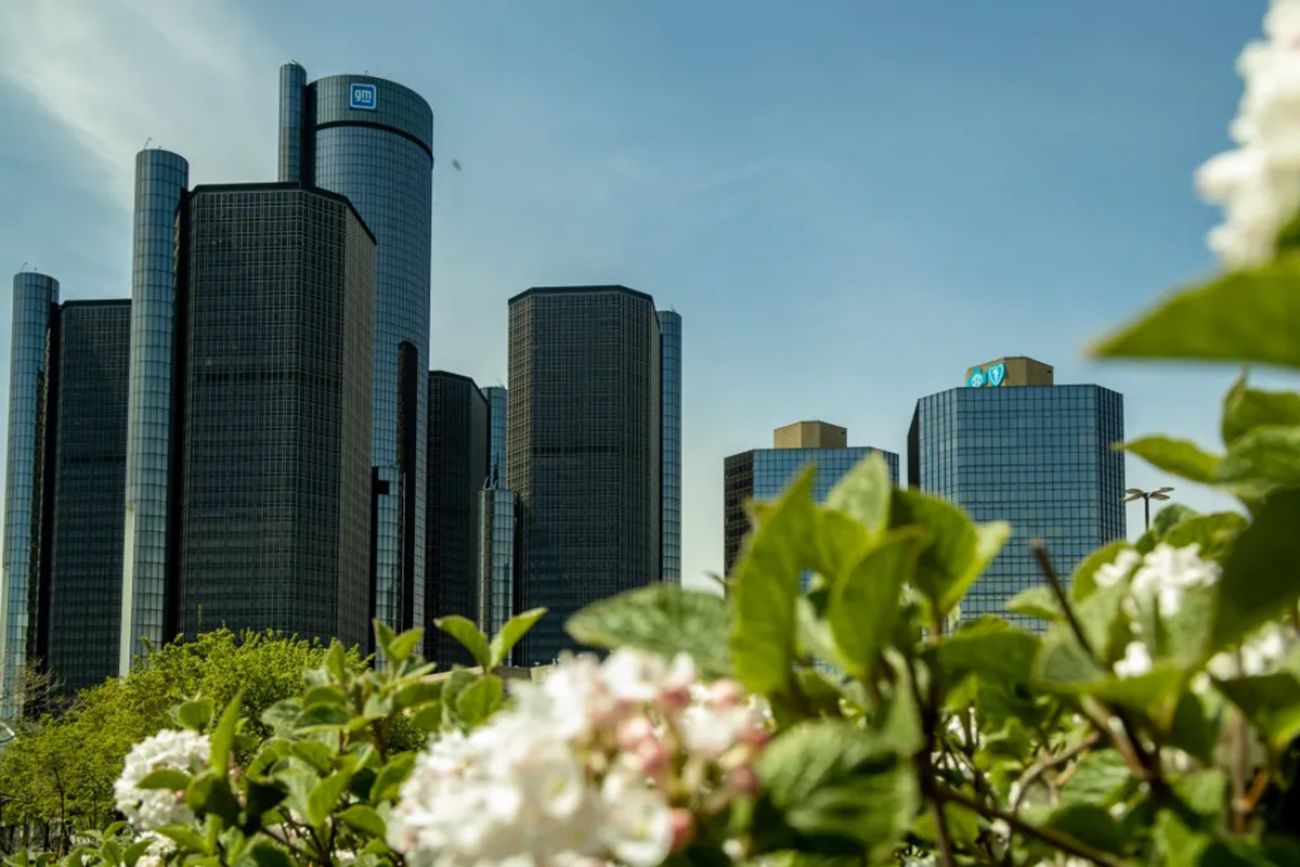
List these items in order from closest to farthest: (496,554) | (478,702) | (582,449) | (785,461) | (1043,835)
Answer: (1043,835), (478,702), (785,461), (496,554), (582,449)

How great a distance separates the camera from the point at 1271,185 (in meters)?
0.65

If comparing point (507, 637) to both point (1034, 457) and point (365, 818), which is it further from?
point (1034, 457)

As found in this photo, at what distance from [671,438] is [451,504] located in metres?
27.4

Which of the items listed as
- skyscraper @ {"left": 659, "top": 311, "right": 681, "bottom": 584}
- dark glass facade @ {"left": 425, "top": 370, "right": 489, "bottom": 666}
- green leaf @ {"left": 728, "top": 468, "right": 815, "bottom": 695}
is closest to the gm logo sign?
skyscraper @ {"left": 659, "top": 311, "right": 681, "bottom": 584}

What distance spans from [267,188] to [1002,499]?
66.5 meters

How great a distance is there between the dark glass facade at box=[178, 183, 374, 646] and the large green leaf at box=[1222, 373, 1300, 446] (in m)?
94.9

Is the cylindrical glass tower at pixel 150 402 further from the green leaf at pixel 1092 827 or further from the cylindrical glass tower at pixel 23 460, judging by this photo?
the green leaf at pixel 1092 827

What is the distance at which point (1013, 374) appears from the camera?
109875 mm

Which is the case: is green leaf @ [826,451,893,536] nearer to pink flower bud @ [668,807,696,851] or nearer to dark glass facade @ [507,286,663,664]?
pink flower bud @ [668,807,696,851]

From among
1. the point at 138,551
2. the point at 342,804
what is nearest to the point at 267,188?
the point at 138,551

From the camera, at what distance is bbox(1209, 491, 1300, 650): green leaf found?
816 mm

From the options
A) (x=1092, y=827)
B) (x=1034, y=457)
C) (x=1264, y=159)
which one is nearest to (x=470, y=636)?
(x=1092, y=827)

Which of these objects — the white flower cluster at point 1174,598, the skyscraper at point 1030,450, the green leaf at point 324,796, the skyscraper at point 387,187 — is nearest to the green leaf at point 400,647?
the green leaf at point 324,796

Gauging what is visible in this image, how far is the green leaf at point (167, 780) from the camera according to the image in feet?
6.97
